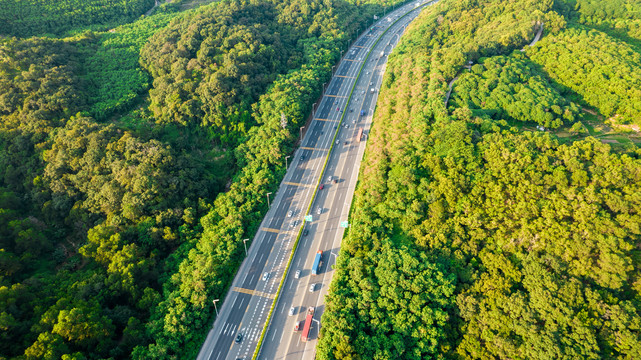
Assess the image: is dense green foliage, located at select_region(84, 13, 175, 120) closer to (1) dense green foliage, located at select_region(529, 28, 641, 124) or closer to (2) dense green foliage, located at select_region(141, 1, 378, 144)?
(2) dense green foliage, located at select_region(141, 1, 378, 144)

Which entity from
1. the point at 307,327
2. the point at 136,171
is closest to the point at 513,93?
the point at 307,327

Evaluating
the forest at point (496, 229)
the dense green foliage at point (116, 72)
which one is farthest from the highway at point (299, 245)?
the dense green foliage at point (116, 72)

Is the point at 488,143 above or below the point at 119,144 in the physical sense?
below

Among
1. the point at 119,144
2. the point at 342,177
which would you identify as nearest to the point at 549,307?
the point at 342,177

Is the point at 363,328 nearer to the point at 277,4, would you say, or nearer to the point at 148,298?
the point at 148,298

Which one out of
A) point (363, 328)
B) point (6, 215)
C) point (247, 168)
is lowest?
point (363, 328)

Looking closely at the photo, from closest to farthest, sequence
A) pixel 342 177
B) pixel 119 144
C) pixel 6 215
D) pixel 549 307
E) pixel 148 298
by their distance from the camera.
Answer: pixel 549 307 → pixel 148 298 → pixel 6 215 → pixel 119 144 → pixel 342 177

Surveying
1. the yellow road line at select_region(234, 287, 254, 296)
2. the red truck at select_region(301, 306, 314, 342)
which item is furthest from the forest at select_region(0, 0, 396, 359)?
the red truck at select_region(301, 306, 314, 342)
